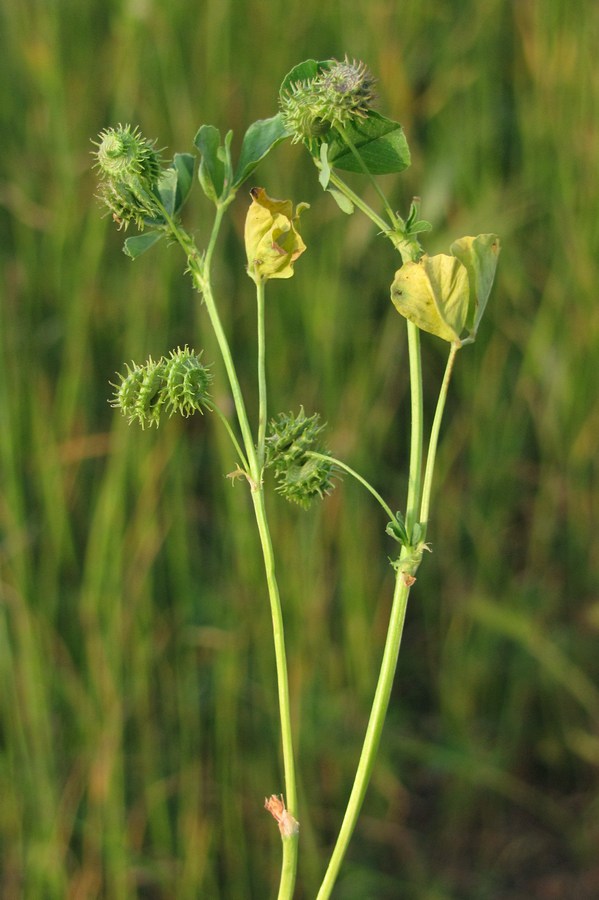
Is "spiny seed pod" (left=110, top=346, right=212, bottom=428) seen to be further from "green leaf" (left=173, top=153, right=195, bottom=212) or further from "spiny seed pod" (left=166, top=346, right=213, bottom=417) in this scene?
"green leaf" (left=173, top=153, right=195, bottom=212)

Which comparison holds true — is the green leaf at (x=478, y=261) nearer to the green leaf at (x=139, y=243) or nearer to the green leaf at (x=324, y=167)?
the green leaf at (x=324, y=167)

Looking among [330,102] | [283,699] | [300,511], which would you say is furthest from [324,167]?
[300,511]

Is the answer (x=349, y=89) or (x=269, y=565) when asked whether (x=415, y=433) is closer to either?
(x=269, y=565)

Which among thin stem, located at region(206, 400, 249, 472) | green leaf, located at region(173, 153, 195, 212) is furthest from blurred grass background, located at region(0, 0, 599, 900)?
thin stem, located at region(206, 400, 249, 472)

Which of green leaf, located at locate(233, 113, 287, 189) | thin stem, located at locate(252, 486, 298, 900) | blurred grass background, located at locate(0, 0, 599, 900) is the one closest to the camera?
thin stem, located at locate(252, 486, 298, 900)

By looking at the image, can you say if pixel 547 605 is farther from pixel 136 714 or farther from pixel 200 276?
pixel 200 276

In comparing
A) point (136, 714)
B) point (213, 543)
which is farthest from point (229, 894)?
point (213, 543)

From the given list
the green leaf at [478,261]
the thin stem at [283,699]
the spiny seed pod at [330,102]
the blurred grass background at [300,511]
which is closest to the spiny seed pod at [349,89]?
the spiny seed pod at [330,102]
